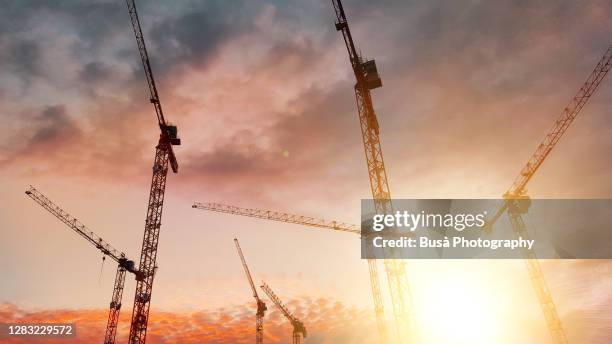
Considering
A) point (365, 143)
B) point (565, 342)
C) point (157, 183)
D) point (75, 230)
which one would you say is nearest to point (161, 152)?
point (157, 183)

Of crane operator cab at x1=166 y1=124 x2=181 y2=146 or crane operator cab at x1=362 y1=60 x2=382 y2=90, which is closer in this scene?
crane operator cab at x1=362 y1=60 x2=382 y2=90

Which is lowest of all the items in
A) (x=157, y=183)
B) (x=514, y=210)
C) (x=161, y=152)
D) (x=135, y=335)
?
(x=135, y=335)

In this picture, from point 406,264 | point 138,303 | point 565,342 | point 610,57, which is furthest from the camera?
point 565,342

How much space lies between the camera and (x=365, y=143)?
175ft

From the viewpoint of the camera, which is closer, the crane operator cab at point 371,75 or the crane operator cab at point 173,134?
the crane operator cab at point 371,75

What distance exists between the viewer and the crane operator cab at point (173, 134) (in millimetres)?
65688

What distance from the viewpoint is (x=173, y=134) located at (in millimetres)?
66000

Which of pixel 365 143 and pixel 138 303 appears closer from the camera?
pixel 365 143

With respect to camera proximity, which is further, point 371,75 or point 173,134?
point 173,134

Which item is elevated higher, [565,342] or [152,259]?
[152,259]

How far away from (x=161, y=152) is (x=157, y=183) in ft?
17.3

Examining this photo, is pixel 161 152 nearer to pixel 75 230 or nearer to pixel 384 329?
pixel 75 230

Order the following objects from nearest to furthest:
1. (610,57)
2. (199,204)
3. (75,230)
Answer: (610,57) < (75,230) < (199,204)

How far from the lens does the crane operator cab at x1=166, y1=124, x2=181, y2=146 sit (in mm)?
65688
